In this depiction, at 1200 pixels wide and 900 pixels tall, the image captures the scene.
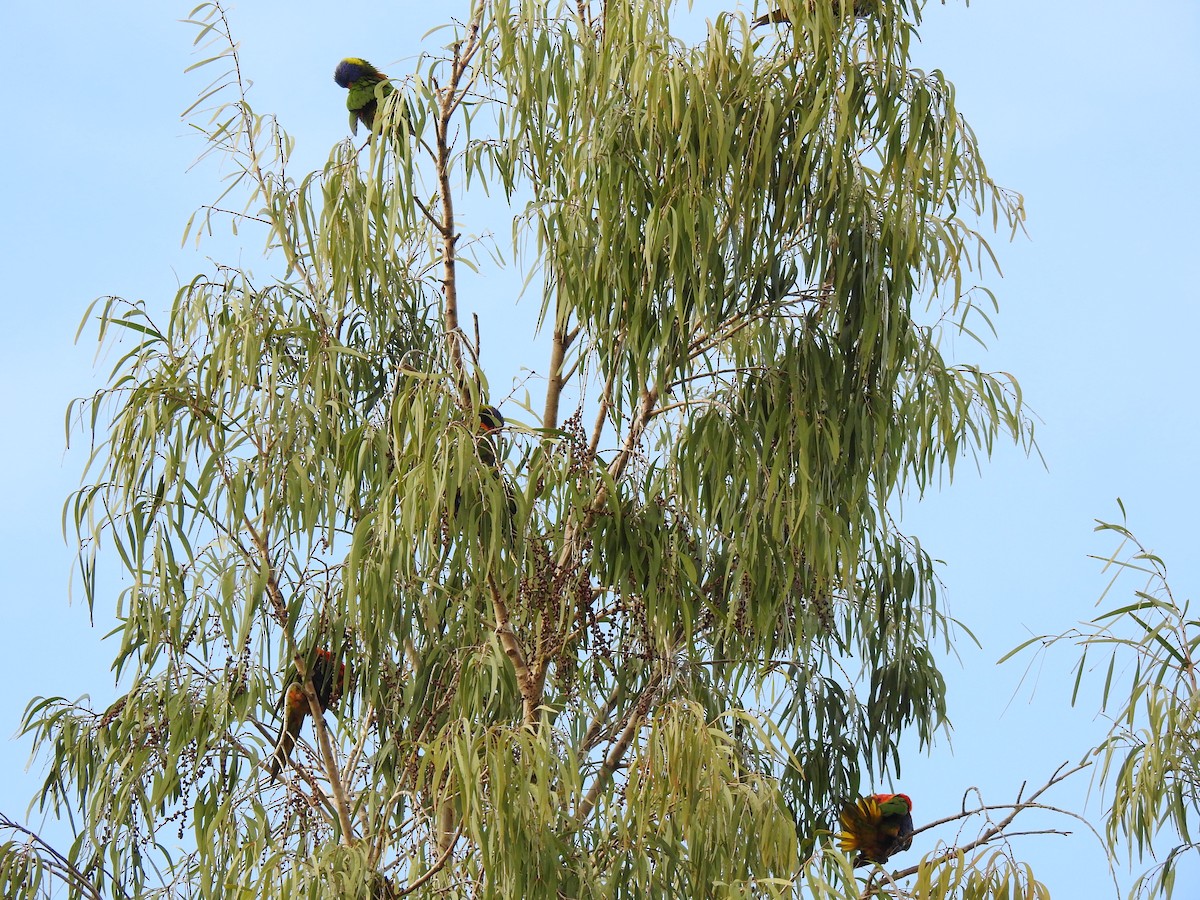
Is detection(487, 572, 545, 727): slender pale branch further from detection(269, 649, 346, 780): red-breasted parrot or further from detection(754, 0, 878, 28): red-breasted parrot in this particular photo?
detection(754, 0, 878, 28): red-breasted parrot

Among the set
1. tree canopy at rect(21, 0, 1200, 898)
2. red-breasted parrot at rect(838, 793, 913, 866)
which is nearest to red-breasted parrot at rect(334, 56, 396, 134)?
tree canopy at rect(21, 0, 1200, 898)

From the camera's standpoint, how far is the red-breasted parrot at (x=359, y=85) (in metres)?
3.35

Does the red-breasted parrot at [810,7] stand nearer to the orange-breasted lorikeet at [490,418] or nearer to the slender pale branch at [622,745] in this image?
the orange-breasted lorikeet at [490,418]

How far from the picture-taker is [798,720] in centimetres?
335

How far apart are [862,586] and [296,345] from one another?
1.34 meters

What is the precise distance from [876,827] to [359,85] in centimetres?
195

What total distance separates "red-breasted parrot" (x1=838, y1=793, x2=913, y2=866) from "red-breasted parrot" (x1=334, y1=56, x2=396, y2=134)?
181cm

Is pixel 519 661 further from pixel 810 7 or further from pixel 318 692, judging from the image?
pixel 810 7

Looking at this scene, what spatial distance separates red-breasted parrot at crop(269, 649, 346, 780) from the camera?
303 cm

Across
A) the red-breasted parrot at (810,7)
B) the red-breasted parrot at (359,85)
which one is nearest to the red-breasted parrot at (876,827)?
the red-breasted parrot at (810,7)

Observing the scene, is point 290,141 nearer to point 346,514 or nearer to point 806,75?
point 346,514

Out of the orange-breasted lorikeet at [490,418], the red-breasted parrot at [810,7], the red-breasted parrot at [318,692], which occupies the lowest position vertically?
the red-breasted parrot at [318,692]

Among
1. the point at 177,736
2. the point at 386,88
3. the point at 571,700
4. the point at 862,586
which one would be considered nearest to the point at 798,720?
the point at 862,586

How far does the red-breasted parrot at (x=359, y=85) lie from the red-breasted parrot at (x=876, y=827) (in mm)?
1808
